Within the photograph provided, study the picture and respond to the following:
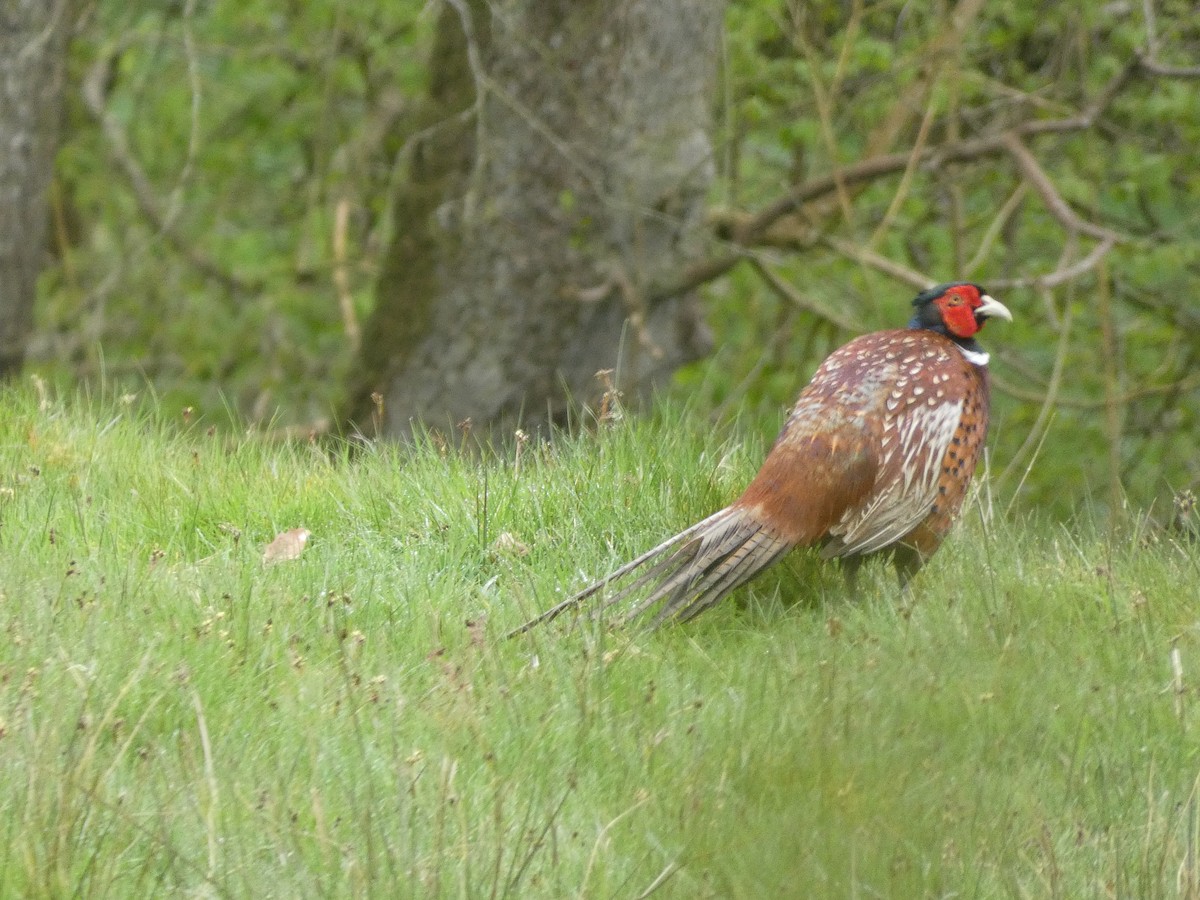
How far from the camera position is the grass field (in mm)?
2711

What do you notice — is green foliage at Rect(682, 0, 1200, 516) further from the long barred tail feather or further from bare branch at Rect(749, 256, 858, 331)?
the long barred tail feather

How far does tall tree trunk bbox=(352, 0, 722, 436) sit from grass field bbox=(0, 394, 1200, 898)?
8.91 ft

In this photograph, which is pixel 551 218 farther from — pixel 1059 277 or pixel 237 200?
pixel 237 200

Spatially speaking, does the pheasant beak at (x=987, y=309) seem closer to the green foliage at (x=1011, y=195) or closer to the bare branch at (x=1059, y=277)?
the bare branch at (x=1059, y=277)

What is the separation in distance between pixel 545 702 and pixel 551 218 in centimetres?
436

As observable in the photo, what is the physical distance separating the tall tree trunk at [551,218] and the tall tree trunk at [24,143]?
5.38 ft

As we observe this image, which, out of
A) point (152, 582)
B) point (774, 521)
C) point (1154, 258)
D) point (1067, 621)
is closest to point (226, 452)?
point (152, 582)

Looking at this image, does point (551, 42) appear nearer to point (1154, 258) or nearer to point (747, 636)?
point (1154, 258)

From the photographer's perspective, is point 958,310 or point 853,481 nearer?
point 853,481

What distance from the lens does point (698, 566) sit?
13.6 feet

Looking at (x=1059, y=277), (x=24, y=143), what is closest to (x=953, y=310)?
(x=1059, y=277)

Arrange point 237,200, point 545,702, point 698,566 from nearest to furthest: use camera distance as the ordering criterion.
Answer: point 545,702 < point 698,566 < point 237,200

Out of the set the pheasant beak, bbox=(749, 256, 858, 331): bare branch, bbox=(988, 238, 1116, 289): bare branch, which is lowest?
bbox=(749, 256, 858, 331): bare branch

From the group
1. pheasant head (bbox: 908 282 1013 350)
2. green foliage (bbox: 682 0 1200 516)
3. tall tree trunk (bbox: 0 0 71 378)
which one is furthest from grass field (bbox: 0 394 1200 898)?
green foliage (bbox: 682 0 1200 516)
